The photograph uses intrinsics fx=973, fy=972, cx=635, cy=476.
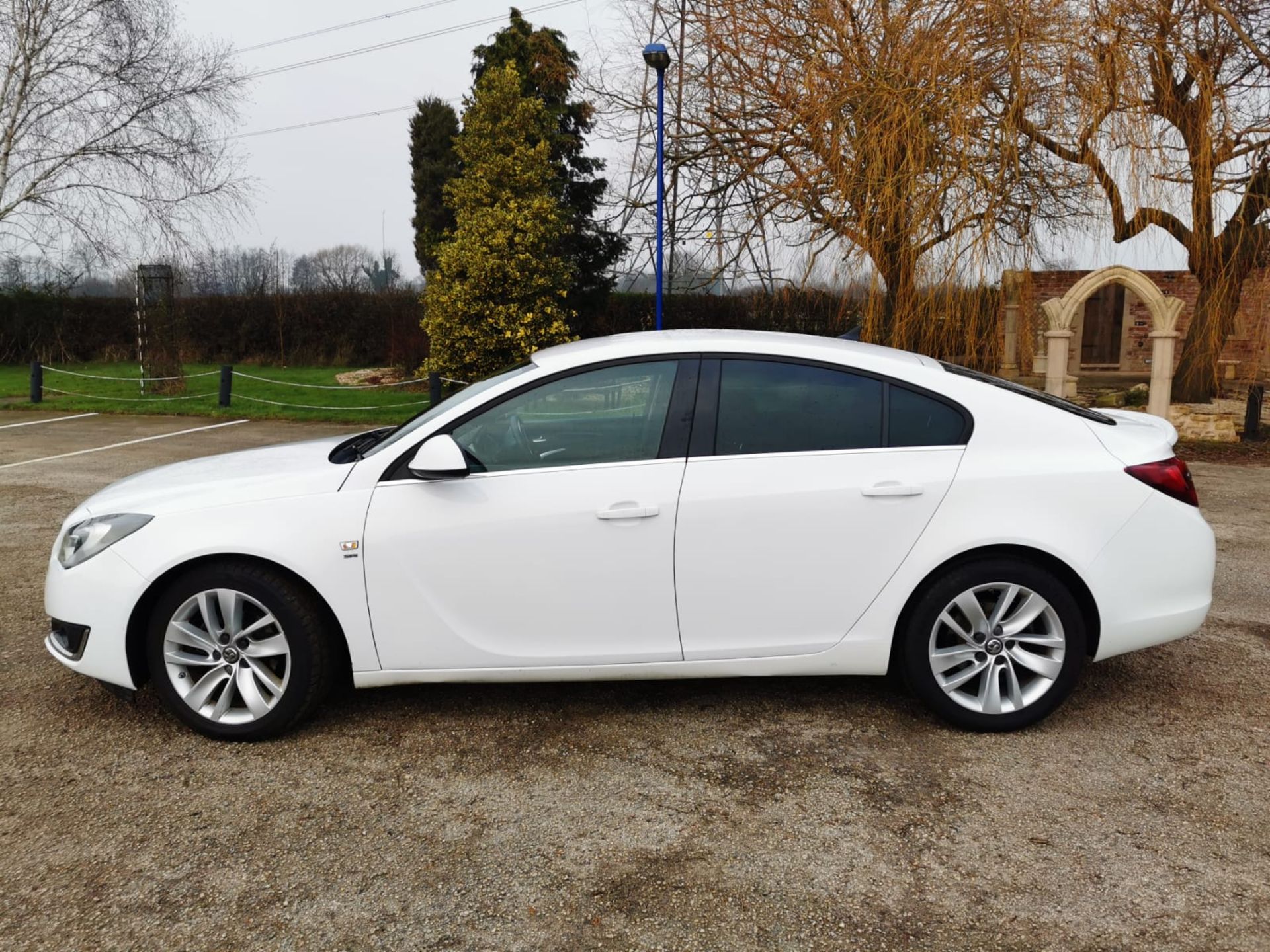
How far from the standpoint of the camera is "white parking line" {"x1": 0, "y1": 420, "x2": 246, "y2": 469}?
1155 cm

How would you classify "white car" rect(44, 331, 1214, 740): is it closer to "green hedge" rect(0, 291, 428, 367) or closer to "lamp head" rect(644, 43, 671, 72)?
"lamp head" rect(644, 43, 671, 72)

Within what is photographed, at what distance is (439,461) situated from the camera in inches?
140

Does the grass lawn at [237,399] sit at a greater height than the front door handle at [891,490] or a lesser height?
lesser

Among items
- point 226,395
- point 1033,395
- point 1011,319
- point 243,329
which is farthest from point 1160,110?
point 243,329

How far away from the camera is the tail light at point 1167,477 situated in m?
3.71

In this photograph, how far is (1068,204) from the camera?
11.3 m

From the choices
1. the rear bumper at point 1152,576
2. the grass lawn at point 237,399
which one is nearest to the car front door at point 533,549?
the rear bumper at point 1152,576

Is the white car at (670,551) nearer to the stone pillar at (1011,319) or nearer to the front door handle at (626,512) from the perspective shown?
the front door handle at (626,512)

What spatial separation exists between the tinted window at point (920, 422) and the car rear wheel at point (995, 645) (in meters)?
0.50

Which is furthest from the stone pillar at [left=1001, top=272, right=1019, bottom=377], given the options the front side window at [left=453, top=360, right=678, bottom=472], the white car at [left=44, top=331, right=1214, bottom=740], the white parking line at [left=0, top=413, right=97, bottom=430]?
the white parking line at [left=0, top=413, right=97, bottom=430]

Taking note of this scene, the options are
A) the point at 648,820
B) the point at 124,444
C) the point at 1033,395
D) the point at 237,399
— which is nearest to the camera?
the point at 648,820

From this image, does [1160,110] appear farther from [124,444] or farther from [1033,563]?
[124,444]

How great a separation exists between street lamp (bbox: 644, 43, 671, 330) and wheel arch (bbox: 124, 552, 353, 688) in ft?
40.5

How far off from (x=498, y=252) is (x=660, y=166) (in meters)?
3.34
